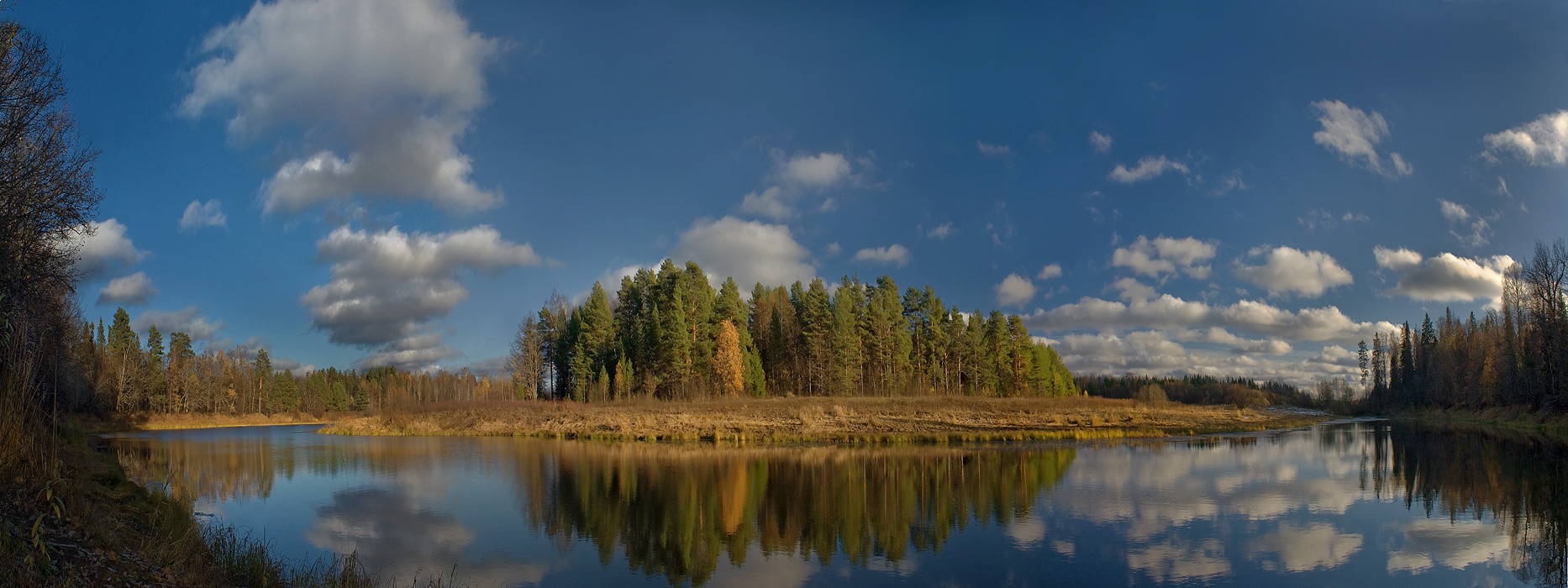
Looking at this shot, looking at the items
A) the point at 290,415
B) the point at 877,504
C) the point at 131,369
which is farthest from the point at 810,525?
the point at 290,415

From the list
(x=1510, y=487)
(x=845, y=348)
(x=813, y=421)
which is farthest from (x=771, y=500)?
(x=845, y=348)

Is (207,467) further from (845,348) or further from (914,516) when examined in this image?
(845,348)

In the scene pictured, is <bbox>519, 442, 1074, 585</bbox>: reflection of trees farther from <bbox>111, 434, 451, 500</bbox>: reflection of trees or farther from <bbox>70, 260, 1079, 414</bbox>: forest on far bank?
<bbox>70, 260, 1079, 414</bbox>: forest on far bank

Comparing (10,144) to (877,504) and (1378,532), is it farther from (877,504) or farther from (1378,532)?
(1378,532)

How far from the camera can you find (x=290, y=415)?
4077 inches

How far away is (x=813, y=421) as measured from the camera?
1811 inches

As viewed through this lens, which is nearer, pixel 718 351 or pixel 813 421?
pixel 813 421

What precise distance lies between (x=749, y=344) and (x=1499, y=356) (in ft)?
234

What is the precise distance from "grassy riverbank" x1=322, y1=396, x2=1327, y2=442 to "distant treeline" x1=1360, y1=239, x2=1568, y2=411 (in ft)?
61.2

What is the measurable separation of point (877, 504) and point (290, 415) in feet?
369

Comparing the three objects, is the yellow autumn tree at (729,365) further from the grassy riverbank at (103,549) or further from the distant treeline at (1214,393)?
the distant treeline at (1214,393)

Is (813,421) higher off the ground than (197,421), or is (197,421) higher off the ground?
(813,421)

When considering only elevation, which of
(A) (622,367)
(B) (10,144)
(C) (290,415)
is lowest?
(C) (290,415)

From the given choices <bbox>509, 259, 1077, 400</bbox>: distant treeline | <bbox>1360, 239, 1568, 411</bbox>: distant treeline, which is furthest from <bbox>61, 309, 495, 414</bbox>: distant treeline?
<bbox>1360, 239, 1568, 411</bbox>: distant treeline
